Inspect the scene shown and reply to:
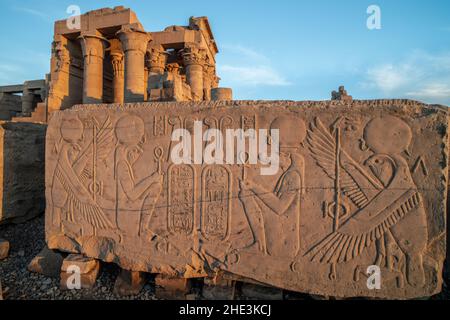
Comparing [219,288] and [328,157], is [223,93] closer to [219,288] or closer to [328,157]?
[328,157]

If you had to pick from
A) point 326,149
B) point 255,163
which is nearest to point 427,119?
point 326,149

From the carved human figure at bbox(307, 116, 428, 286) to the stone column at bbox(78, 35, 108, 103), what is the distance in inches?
336

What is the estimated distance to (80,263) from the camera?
9.54ft

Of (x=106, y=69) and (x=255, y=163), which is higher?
(x=106, y=69)

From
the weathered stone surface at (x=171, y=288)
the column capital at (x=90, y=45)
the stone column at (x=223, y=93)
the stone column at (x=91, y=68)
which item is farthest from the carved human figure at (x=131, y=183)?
the column capital at (x=90, y=45)

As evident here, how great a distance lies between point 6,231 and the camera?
394 cm

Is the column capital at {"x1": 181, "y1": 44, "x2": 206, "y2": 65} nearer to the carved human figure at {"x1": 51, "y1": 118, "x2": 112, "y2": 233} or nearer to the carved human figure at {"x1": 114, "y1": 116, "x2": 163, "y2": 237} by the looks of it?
the carved human figure at {"x1": 51, "y1": 118, "x2": 112, "y2": 233}

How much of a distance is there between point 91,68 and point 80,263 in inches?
301

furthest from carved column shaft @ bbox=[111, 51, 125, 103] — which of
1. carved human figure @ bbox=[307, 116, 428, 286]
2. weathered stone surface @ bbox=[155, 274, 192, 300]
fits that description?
carved human figure @ bbox=[307, 116, 428, 286]

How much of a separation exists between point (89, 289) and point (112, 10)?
9.13 m

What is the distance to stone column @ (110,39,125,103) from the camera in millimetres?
10352

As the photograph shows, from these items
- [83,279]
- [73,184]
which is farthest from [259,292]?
[73,184]

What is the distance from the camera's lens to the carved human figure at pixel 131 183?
275 centimetres
